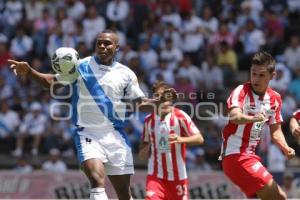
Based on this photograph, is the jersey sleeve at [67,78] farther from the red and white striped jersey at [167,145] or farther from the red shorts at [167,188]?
the red shorts at [167,188]

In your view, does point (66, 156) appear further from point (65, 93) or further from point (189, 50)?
point (189, 50)

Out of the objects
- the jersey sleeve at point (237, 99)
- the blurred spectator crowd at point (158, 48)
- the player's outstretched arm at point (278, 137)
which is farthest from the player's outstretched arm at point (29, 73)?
the blurred spectator crowd at point (158, 48)

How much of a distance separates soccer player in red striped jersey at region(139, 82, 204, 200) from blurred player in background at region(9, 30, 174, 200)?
107cm

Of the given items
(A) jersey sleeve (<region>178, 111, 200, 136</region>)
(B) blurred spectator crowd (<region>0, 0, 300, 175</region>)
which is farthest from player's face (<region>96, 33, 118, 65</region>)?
(B) blurred spectator crowd (<region>0, 0, 300, 175</region>)

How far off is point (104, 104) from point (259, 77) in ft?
5.92

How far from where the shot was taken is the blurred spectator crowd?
1822 cm

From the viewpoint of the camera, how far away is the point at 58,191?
54.8ft

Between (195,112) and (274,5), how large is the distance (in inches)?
203

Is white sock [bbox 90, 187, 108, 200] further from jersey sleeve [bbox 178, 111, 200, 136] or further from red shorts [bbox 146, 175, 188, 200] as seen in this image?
jersey sleeve [bbox 178, 111, 200, 136]

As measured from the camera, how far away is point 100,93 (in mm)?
9820

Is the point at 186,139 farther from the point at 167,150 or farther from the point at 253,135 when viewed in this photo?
the point at 253,135

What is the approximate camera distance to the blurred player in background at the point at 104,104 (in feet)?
31.9

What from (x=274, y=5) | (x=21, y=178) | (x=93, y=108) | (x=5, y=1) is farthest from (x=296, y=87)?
(x=93, y=108)

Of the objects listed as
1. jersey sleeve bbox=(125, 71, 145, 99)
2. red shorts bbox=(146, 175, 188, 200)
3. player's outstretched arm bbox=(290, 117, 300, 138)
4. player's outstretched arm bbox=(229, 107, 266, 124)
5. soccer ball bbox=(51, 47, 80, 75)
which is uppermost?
soccer ball bbox=(51, 47, 80, 75)
